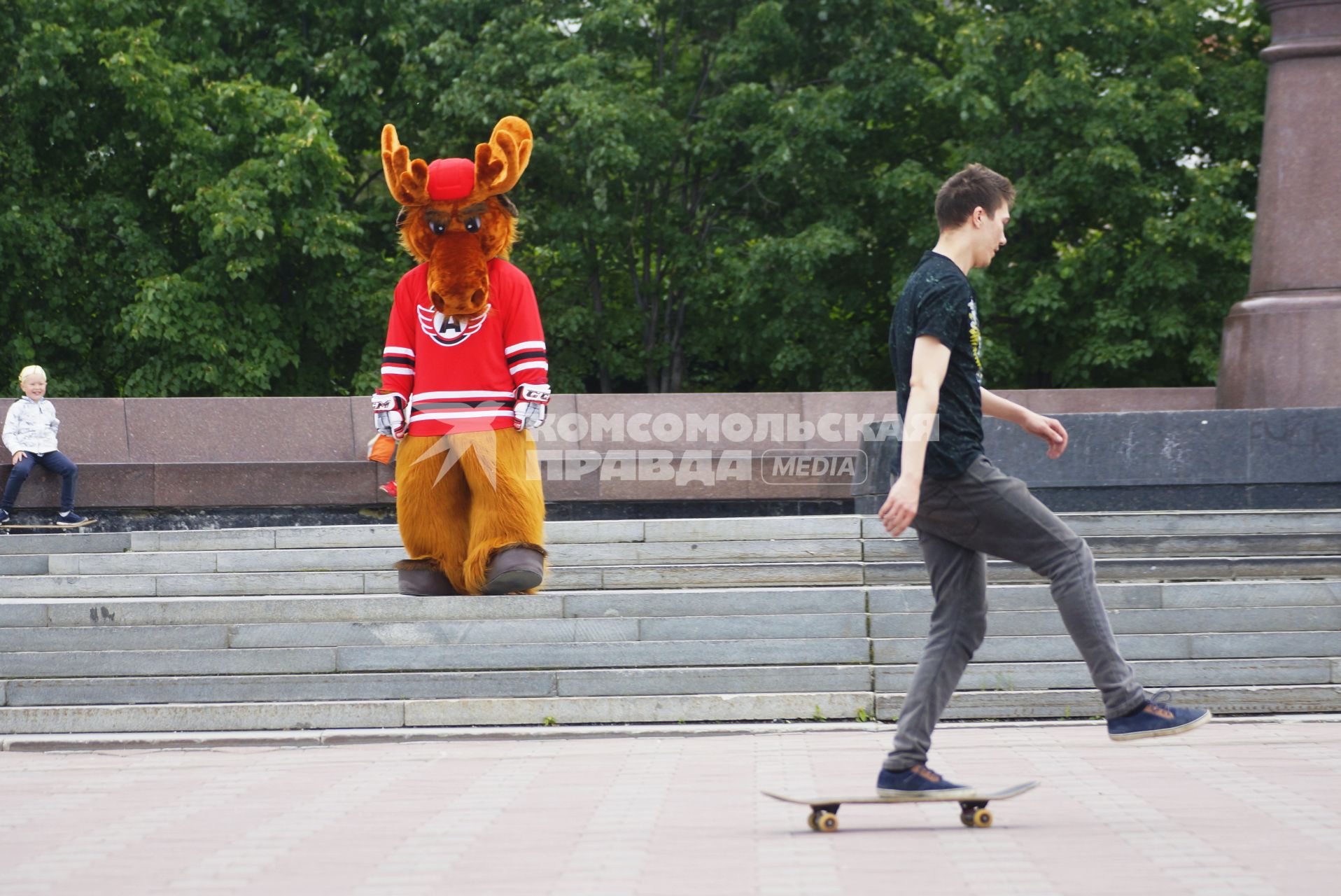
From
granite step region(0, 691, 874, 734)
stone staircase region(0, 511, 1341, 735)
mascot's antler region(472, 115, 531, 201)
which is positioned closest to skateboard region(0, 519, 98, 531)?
stone staircase region(0, 511, 1341, 735)

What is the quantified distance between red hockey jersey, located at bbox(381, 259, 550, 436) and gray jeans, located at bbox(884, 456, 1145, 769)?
2085 mm

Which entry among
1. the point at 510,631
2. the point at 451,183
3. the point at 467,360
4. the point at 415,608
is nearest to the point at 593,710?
the point at 510,631

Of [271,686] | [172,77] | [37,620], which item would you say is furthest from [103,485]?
[172,77]

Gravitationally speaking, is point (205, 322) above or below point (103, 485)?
above

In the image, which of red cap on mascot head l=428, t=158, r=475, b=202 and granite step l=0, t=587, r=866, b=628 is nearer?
red cap on mascot head l=428, t=158, r=475, b=202

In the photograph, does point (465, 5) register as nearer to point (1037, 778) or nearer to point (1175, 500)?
point (1175, 500)

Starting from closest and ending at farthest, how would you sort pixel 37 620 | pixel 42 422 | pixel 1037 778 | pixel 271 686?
pixel 1037 778 < pixel 271 686 < pixel 37 620 < pixel 42 422

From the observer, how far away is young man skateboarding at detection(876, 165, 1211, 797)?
164 inches

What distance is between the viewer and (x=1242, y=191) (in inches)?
750

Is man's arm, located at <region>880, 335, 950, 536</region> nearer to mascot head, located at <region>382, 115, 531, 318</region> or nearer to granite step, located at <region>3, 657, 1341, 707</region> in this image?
mascot head, located at <region>382, 115, 531, 318</region>

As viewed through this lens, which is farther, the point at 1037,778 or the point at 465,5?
the point at 465,5

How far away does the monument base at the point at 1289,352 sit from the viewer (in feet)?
34.7

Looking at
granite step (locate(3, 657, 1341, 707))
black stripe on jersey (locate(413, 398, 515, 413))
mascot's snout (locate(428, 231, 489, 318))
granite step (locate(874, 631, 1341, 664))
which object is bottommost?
granite step (locate(3, 657, 1341, 707))

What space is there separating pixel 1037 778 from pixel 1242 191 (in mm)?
15661
